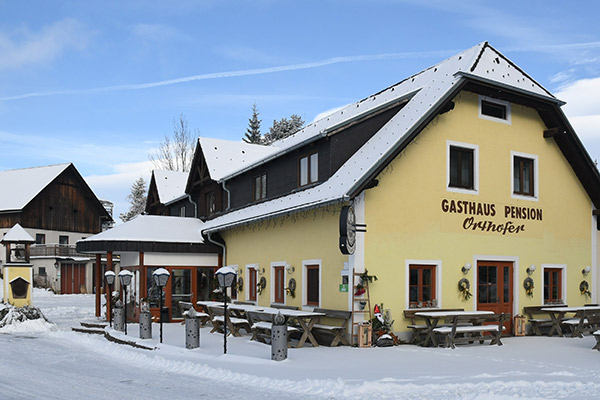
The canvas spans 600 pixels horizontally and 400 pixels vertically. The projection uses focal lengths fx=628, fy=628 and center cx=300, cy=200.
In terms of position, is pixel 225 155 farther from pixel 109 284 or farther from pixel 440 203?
pixel 440 203

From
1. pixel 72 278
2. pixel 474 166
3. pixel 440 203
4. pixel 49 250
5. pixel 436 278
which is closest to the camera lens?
pixel 436 278

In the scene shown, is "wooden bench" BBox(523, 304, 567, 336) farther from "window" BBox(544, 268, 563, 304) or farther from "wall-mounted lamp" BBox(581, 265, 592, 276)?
"wall-mounted lamp" BBox(581, 265, 592, 276)

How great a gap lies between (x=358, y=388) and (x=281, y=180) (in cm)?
1146

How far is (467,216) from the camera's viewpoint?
1672 cm

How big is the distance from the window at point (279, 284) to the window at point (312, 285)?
66.7 inches

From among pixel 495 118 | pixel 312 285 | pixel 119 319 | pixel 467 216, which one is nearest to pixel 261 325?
pixel 312 285

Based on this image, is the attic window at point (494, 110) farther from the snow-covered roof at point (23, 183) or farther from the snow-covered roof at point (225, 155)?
the snow-covered roof at point (23, 183)

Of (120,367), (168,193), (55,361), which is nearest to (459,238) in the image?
(120,367)

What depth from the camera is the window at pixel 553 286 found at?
18.3 m

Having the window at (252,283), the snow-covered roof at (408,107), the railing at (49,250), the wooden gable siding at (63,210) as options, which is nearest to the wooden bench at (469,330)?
the snow-covered roof at (408,107)

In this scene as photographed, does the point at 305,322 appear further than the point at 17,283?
No

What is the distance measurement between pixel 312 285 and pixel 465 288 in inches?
158

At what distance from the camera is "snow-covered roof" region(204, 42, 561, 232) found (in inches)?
593

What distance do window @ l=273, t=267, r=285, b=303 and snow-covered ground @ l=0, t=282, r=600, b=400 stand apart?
2507 millimetres
